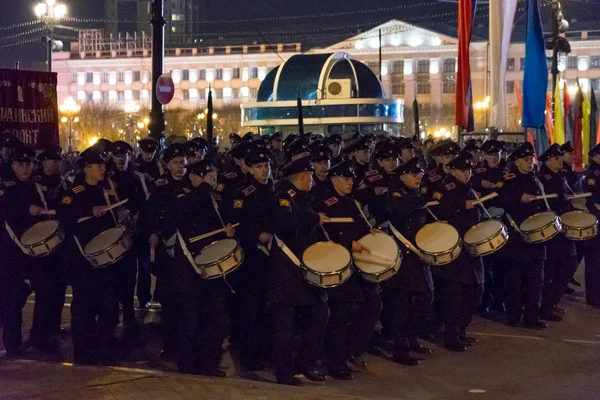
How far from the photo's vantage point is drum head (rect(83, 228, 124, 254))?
28.6 feet

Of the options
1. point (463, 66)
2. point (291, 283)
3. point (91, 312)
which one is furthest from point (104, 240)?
point (463, 66)

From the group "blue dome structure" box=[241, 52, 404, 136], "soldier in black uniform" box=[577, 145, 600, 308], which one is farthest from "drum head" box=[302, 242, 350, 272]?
"blue dome structure" box=[241, 52, 404, 136]

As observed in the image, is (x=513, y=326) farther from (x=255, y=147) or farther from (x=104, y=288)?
(x=104, y=288)

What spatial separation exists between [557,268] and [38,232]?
6.12 meters

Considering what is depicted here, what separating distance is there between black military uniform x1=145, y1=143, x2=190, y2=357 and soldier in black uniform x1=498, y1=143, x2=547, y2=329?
385 centimetres

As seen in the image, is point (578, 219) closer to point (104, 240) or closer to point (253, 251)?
point (253, 251)

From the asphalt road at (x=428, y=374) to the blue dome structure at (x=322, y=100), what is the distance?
29.8 meters

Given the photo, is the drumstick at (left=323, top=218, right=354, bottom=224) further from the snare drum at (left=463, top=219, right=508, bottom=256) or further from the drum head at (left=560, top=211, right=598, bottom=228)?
the drum head at (left=560, top=211, right=598, bottom=228)

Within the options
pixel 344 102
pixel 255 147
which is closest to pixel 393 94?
pixel 344 102

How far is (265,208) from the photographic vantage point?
8.96 metres

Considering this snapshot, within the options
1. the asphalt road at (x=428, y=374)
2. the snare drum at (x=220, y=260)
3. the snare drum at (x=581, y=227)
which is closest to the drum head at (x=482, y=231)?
the asphalt road at (x=428, y=374)

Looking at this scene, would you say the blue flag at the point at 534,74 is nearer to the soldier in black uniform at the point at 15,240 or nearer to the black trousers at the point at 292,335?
the black trousers at the point at 292,335

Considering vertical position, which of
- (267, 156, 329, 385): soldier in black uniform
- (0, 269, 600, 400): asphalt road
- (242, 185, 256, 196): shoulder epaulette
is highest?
(242, 185, 256, 196): shoulder epaulette

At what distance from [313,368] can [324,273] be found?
3.86 feet
